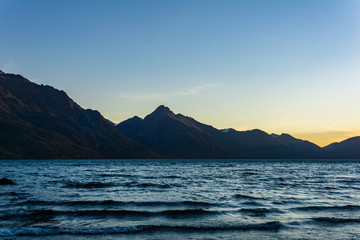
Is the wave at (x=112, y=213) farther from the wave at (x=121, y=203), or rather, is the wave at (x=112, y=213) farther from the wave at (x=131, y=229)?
the wave at (x=131, y=229)

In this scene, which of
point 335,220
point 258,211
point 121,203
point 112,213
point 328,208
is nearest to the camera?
point 335,220

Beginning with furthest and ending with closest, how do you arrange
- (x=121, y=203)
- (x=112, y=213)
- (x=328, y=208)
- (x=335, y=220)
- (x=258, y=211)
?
(x=121, y=203)
(x=328, y=208)
(x=258, y=211)
(x=112, y=213)
(x=335, y=220)

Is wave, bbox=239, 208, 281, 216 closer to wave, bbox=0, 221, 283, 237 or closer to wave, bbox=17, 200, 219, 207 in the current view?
wave, bbox=17, 200, 219, 207

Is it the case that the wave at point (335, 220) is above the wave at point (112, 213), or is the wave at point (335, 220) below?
above

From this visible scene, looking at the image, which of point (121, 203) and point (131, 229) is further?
point (121, 203)

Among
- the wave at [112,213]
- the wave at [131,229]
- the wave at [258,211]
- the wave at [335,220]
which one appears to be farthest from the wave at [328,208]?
the wave at [112,213]

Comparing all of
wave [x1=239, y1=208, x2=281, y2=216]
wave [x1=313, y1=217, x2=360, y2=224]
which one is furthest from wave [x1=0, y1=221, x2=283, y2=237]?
wave [x1=313, y1=217, x2=360, y2=224]

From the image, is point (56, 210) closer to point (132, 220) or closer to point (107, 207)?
point (107, 207)

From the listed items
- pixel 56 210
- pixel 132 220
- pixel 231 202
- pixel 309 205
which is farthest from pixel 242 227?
pixel 56 210

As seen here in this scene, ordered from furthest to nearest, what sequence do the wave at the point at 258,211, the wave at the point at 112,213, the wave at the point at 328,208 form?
the wave at the point at 328,208, the wave at the point at 258,211, the wave at the point at 112,213

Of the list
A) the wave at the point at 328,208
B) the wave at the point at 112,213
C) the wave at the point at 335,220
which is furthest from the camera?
the wave at the point at 328,208

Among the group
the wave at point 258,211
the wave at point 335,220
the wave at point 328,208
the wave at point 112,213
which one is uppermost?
the wave at point 328,208

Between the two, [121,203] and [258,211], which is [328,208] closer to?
[258,211]

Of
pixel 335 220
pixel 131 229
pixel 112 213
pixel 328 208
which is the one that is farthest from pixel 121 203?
pixel 328 208
